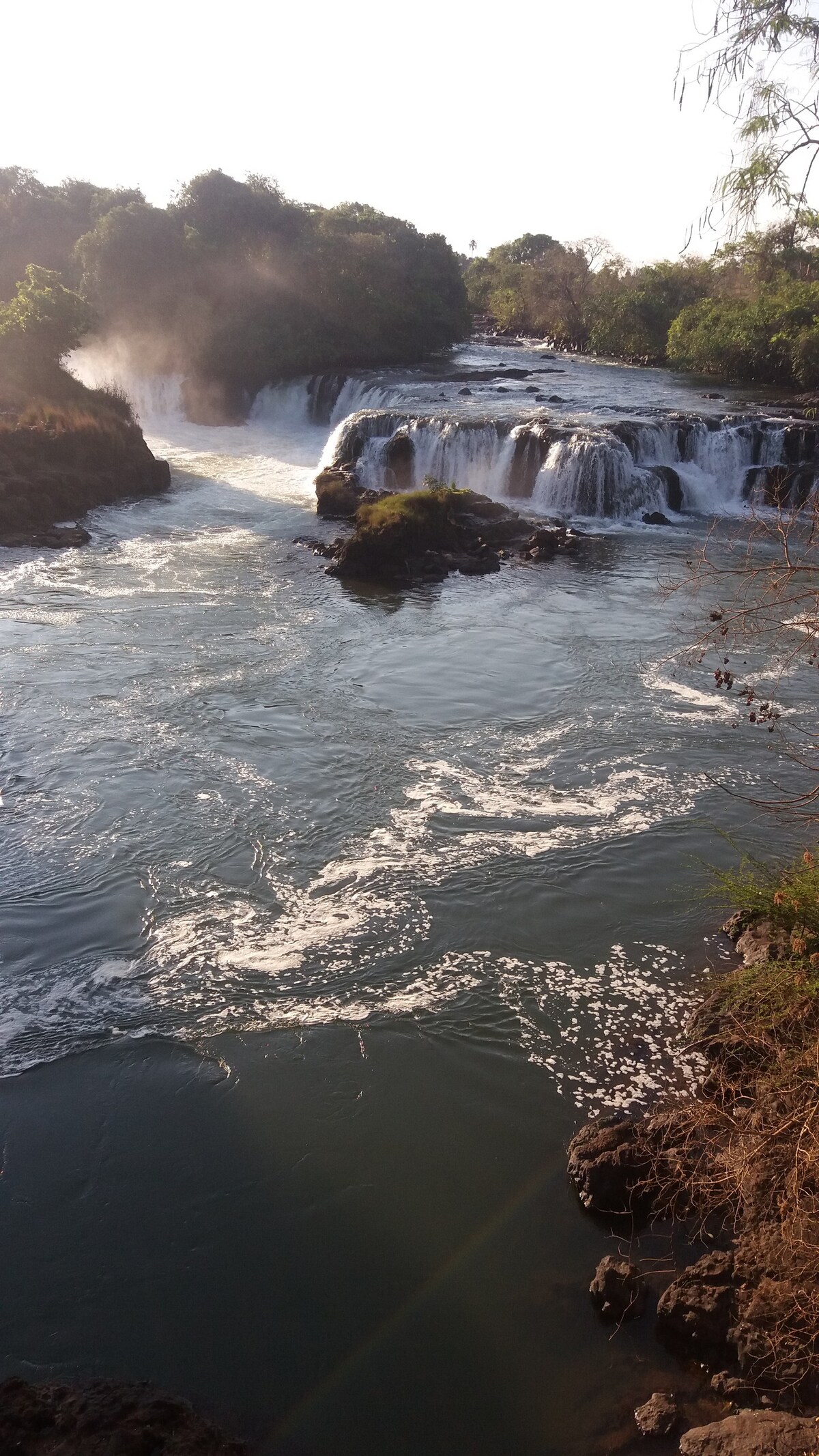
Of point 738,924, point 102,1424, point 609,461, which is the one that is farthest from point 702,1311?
point 609,461

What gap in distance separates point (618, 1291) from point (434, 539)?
1723 cm

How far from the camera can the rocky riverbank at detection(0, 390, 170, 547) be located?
2191 centimetres

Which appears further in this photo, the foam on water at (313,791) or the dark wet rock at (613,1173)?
the foam on water at (313,791)

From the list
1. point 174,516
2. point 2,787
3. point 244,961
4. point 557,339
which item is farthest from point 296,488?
point 557,339

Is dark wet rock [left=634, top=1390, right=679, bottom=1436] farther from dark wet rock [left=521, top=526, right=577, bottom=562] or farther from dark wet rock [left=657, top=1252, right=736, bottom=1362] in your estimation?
dark wet rock [left=521, top=526, right=577, bottom=562]

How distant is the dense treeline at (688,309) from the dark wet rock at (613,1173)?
71.9ft

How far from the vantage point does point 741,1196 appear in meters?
5.50

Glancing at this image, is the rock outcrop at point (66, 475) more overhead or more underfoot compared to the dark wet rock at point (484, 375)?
more underfoot

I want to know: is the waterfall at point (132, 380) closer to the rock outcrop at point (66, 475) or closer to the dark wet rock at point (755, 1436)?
the rock outcrop at point (66, 475)

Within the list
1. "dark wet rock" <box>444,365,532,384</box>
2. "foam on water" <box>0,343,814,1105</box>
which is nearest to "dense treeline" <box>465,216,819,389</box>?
"dark wet rock" <box>444,365,532,384</box>

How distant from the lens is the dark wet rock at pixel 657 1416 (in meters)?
4.60

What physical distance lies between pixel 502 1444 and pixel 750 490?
23218mm

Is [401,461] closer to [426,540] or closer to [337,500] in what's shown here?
[337,500]

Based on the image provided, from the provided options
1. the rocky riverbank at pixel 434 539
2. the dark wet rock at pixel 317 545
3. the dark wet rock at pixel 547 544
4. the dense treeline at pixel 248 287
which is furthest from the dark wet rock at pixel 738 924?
the dense treeline at pixel 248 287
